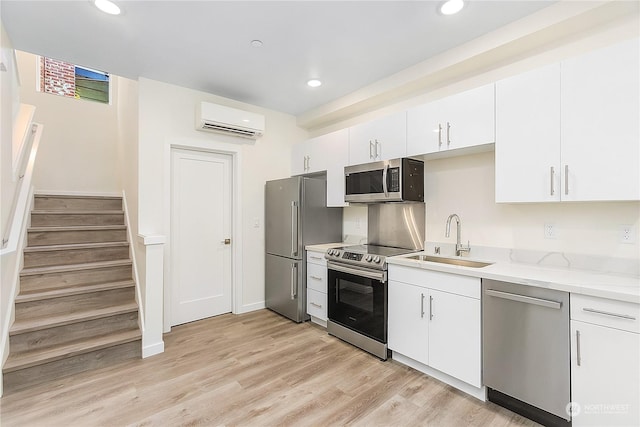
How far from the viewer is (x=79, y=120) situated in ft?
15.5

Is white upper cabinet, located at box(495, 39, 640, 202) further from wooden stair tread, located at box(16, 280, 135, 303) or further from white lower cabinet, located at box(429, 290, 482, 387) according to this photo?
wooden stair tread, located at box(16, 280, 135, 303)

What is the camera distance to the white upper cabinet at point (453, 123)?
7.52ft

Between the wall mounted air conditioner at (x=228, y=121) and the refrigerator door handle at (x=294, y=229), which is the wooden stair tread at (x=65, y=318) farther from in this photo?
the wall mounted air conditioner at (x=228, y=121)

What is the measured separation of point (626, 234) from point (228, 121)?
3.69 m

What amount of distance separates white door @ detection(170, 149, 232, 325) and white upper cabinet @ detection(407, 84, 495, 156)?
2411 millimetres

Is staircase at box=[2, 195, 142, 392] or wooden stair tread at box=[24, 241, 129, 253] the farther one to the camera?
wooden stair tread at box=[24, 241, 129, 253]

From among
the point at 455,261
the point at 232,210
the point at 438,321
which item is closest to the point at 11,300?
the point at 232,210

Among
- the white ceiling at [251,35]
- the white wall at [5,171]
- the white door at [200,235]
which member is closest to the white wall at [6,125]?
the white wall at [5,171]

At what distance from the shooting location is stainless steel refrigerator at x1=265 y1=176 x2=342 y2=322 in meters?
3.62

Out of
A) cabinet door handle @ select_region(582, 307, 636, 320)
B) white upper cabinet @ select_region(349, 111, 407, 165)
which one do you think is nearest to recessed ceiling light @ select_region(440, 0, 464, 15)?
white upper cabinet @ select_region(349, 111, 407, 165)

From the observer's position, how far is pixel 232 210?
3936 millimetres

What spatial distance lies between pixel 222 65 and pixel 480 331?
10.6 ft

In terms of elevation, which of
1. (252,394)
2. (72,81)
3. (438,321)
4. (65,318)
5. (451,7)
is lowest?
(252,394)

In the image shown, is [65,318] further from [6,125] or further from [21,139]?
[21,139]
